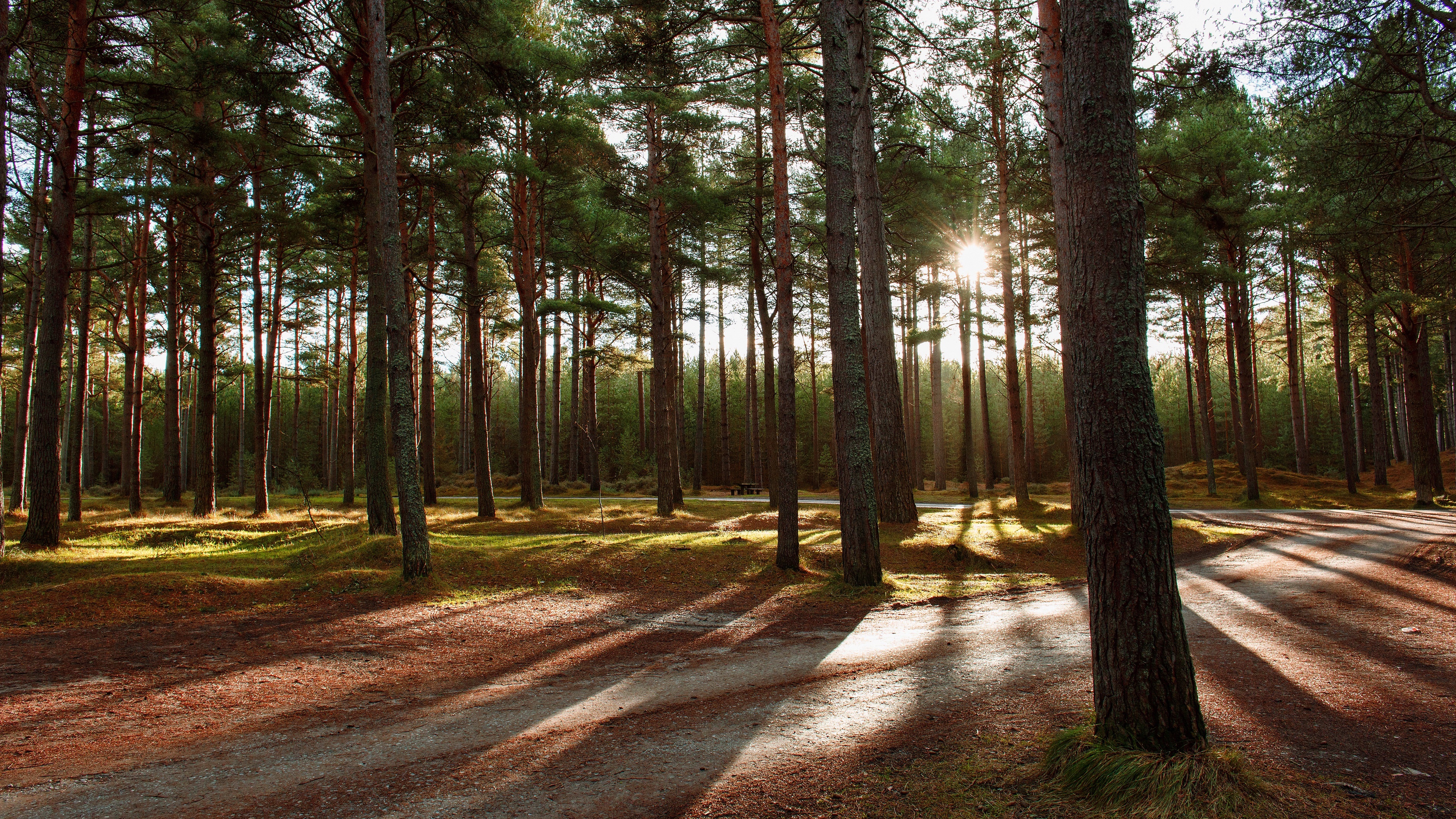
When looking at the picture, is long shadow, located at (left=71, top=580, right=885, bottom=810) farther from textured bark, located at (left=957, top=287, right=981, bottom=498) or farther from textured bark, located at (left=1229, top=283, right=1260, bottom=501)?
textured bark, located at (left=1229, top=283, right=1260, bottom=501)

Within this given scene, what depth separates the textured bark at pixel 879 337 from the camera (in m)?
12.6

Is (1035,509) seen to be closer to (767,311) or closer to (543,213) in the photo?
(767,311)

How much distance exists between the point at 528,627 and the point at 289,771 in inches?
143

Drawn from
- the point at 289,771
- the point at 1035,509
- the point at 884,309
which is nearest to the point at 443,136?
the point at 884,309

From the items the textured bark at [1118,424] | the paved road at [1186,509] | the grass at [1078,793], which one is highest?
the textured bark at [1118,424]

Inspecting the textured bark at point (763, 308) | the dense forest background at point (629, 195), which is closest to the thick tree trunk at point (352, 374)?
the dense forest background at point (629, 195)

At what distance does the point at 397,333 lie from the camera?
8.47 m

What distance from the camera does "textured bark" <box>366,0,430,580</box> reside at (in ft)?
27.4

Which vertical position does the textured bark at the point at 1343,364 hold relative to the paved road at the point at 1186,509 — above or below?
above

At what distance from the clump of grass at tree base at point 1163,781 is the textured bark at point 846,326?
5444 mm

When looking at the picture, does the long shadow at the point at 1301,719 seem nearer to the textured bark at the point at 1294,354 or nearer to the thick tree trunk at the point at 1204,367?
the thick tree trunk at the point at 1204,367

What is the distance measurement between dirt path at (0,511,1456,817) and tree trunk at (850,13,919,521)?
202 inches

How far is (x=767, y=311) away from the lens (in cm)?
1902

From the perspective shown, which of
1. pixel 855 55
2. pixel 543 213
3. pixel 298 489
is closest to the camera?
pixel 855 55
